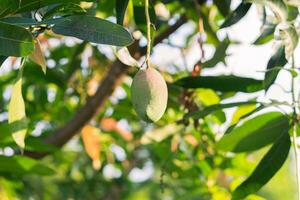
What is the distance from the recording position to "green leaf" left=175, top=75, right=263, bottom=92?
963mm

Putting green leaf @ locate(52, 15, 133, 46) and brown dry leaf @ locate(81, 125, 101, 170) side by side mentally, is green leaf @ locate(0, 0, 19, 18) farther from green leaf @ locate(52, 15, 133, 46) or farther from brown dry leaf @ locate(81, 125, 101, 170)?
brown dry leaf @ locate(81, 125, 101, 170)

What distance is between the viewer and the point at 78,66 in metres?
1.40

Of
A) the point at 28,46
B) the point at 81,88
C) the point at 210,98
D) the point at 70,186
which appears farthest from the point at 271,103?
the point at 70,186

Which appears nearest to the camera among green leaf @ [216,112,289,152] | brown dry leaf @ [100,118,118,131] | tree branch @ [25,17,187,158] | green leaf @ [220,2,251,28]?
green leaf @ [220,2,251,28]

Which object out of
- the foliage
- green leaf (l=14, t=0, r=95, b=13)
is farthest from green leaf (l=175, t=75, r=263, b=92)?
green leaf (l=14, t=0, r=95, b=13)

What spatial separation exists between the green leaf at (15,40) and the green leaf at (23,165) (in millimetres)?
441

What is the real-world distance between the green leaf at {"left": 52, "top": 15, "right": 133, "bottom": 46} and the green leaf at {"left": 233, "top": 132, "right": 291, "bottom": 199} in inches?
12.7

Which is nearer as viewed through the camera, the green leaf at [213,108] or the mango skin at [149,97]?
the mango skin at [149,97]

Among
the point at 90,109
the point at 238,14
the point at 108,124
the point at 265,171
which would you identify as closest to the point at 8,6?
the point at 238,14

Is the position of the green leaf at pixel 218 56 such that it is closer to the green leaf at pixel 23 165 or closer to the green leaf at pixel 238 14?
the green leaf at pixel 238 14

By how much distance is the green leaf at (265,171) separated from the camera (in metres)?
0.91

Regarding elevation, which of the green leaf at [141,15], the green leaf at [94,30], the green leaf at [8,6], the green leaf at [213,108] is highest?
the green leaf at [8,6]

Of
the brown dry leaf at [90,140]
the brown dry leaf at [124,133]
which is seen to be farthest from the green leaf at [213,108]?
the brown dry leaf at [124,133]

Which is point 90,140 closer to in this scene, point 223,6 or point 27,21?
point 223,6
